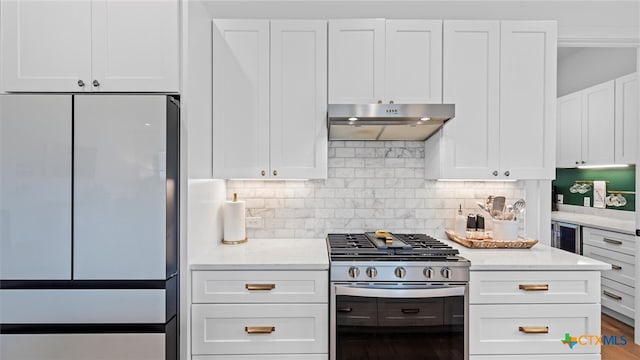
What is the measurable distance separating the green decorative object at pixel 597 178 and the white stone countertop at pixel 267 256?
3.43m

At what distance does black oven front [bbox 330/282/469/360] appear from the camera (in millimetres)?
1750

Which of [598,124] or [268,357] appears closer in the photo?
[268,357]

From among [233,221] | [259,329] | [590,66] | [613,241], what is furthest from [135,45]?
[590,66]

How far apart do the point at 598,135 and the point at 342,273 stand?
11.3 feet

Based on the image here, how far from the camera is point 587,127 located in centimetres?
368

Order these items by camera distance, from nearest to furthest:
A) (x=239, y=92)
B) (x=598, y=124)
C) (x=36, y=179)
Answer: (x=36, y=179), (x=239, y=92), (x=598, y=124)

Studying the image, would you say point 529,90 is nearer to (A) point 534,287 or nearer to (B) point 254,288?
(A) point 534,287

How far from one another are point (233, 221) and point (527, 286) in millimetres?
1782

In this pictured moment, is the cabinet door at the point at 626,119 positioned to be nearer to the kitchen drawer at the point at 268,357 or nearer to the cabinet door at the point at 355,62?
the cabinet door at the point at 355,62

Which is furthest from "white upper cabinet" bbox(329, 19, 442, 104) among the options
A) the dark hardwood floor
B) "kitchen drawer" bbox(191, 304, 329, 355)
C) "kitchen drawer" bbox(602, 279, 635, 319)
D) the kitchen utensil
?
"kitchen drawer" bbox(602, 279, 635, 319)

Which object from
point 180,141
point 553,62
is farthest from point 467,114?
point 180,141

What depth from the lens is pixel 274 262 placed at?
1807mm

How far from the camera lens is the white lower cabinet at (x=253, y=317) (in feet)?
5.87

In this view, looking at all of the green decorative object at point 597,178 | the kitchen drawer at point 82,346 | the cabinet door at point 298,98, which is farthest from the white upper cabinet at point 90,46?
the green decorative object at point 597,178
